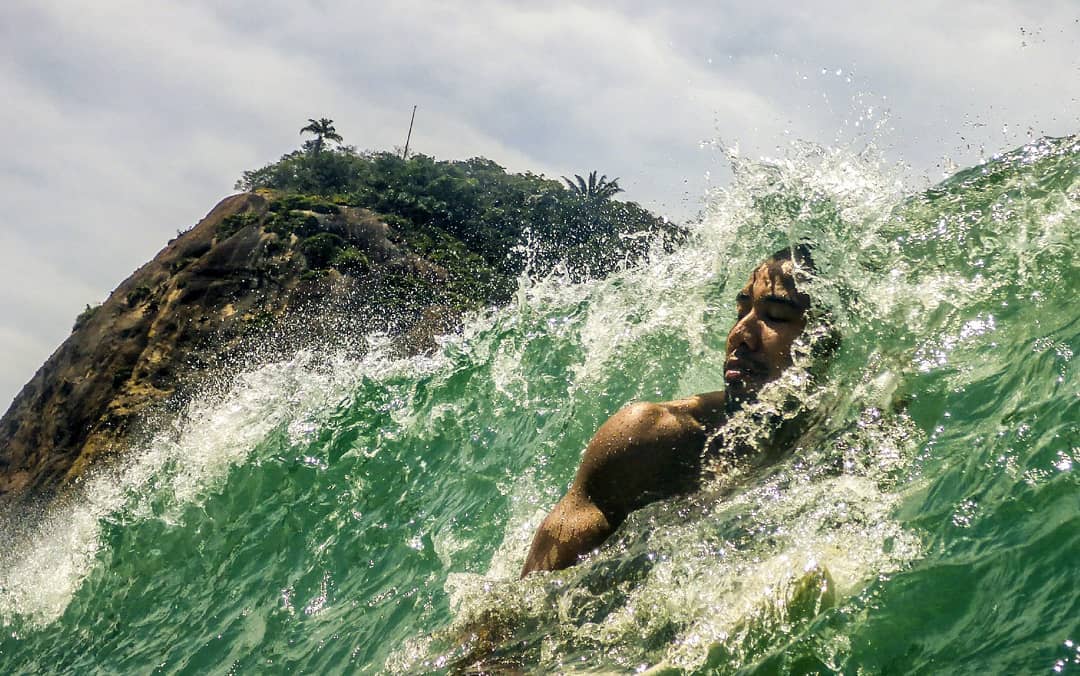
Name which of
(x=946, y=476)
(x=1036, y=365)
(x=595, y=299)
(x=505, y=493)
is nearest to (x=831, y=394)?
(x=1036, y=365)

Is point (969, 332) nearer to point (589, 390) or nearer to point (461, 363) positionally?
point (589, 390)

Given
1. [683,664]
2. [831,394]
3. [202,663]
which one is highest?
[831,394]

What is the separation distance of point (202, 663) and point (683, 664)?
277 cm

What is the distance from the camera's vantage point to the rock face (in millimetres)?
10766

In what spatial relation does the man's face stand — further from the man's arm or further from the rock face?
the rock face

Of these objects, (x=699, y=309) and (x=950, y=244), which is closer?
(x=950, y=244)

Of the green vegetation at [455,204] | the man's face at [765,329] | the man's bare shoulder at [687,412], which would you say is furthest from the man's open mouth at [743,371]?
the green vegetation at [455,204]

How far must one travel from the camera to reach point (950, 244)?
4148 millimetres

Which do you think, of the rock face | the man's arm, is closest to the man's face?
the man's arm

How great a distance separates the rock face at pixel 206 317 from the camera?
10.8m

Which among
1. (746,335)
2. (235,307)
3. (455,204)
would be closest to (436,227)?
(455,204)

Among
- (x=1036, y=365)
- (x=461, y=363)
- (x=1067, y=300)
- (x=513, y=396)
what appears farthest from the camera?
(x=461, y=363)

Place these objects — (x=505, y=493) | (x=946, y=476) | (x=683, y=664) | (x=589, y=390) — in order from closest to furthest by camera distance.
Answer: (x=683, y=664), (x=946, y=476), (x=505, y=493), (x=589, y=390)

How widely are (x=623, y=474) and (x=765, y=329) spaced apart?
2.78 ft
